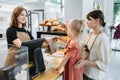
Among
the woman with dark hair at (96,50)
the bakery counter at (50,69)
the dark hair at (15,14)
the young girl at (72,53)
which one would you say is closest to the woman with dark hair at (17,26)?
the dark hair at (15,14)

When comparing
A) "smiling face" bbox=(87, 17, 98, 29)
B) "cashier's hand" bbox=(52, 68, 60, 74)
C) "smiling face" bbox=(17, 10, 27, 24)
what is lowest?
"cashier's hand" bbox=(52, 68, 60, 74)

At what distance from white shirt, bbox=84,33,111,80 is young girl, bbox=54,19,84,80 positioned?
16 centimetres

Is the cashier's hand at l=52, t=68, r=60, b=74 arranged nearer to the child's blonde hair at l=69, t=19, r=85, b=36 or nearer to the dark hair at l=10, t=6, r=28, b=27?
the child's blonde hair at l=69, t=19, r=85, b=36

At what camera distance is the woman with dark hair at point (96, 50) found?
5.83 feet

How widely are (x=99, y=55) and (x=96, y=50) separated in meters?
0.06

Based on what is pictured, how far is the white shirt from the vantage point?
177cm

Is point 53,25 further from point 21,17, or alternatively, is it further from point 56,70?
point 56,70

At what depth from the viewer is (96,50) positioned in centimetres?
181

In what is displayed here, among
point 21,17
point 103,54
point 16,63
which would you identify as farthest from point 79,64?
point 21,17

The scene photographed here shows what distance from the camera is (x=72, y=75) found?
1.76 m

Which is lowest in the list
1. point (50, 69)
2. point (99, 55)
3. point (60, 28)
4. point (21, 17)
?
point (50, 69)

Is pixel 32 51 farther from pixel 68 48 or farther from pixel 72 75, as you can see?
pixel 72 75

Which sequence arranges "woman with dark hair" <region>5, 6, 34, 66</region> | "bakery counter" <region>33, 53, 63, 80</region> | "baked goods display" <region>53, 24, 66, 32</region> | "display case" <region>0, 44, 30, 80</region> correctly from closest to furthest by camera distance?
1. "display case" <region>0, 44, 30, 80</region>
2. "bakery counter" <region>33, 53, 63, 80</region>
3. "woman with dark hair" <region>5, 6, 34, 66</region>
4. "baked goods display" <region>53, 24, 66, 32</region>

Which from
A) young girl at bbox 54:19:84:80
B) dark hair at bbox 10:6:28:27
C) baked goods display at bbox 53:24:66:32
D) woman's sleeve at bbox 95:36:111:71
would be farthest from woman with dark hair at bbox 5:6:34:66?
baked goods display at bbox 53:24:66:32
